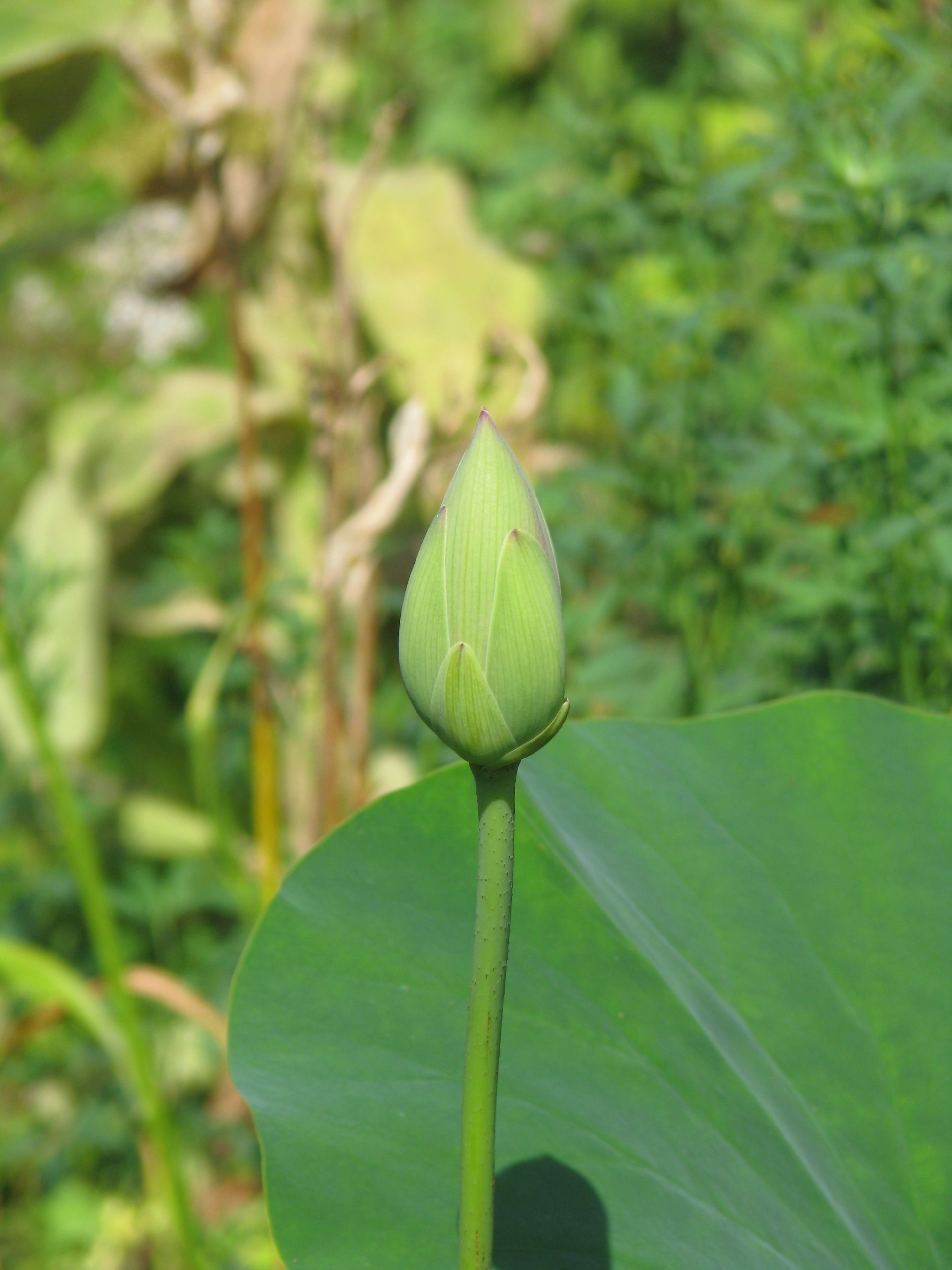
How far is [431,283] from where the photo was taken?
1681mm

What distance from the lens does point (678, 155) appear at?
3.70 feet

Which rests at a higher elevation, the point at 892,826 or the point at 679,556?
the point at 892,826

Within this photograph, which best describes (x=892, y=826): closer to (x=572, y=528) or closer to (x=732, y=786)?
(x=732, y=786)

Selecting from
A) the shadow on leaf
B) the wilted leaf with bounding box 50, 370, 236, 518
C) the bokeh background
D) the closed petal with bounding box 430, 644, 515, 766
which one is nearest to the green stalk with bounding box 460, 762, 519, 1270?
the closed petal with bounding box 430, 644, 515, 766

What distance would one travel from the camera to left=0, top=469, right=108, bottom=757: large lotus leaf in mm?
1490

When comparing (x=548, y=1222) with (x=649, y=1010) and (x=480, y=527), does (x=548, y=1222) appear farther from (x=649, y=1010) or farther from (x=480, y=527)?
(x=480, y=527)

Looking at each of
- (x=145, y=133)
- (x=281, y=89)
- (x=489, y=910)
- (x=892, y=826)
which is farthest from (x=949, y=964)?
(x=145, y=133)

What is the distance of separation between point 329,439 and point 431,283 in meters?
0.69

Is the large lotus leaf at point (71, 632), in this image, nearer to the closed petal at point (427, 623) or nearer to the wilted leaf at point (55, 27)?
the wilted leaf at point (55, 27)

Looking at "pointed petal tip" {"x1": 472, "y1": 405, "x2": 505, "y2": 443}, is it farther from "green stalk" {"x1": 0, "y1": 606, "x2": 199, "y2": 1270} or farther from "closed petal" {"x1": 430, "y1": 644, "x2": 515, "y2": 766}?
"green stalk" {"x1": 0, "y1": 606, "x2": 199, "y2": 1270}

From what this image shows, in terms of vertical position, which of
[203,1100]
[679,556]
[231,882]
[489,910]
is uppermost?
[489,910]

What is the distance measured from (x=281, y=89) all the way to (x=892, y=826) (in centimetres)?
143

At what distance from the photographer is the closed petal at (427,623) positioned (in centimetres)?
31

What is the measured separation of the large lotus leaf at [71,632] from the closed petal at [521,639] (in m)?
1.22
